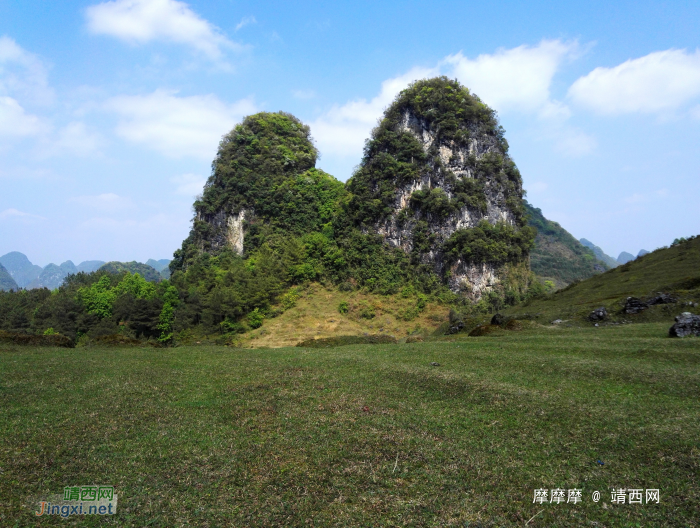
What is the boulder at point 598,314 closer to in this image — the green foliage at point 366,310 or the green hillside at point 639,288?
Answer: the green hillside at point 639,288

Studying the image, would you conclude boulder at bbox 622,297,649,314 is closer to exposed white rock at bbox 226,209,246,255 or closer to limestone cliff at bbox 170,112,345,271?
limestone cliff at bbox 170,112,345,271

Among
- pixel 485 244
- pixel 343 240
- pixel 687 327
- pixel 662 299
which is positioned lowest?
pixel 687 327

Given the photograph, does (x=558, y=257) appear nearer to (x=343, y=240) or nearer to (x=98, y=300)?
(x=343, y=240)

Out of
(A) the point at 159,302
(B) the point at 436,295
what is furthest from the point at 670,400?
(A) the point at 159,302

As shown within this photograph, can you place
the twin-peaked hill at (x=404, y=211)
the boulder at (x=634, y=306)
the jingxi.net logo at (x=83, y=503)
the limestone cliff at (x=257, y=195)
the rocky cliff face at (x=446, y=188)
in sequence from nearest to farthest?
the jingxi.net logo at (x=83, y=503)
the boulder at (x=634, y=306)
the rocky cliff face at (x=446, y=188)
the twin-peaked hill at (x=404, y=211)
the limestone cliff at (x=257, y=195)

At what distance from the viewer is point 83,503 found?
8.75 metres

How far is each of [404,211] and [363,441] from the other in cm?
7226

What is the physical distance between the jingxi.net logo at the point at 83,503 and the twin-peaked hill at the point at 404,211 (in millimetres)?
68895

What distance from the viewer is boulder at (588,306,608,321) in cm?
3412

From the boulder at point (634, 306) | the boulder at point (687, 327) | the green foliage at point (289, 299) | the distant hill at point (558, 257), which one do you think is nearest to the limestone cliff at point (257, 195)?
the green foliage at point (289, 299)

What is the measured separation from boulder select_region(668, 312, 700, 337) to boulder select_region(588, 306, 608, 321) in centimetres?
984

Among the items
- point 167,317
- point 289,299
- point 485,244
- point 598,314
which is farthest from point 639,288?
point 167,317

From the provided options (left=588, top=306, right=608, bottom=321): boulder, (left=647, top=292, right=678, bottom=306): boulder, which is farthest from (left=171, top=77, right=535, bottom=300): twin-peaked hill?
(left=647, top=292, right=678, bottom=306): boulder

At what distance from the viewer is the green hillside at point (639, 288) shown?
3253 centimetres
